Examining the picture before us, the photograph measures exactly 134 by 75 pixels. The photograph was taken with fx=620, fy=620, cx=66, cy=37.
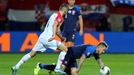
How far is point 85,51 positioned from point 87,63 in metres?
5.56

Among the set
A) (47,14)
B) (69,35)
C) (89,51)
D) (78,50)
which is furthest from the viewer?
(47,14)

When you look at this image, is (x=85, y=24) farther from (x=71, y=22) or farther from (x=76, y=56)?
(x=76, y=56)

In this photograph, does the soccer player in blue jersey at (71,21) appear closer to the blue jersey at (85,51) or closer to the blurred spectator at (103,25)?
the blue jersey at (85,51)

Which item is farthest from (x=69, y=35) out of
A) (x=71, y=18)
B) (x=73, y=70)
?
(x=73, y=70)

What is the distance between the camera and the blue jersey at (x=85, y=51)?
15.1m

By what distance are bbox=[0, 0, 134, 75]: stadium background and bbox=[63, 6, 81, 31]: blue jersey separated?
4988mm

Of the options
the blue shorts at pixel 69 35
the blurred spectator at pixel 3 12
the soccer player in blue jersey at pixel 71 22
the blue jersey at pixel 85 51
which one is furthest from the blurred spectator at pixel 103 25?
the blue jersey at pixel 85 51

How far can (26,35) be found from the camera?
81.1 feet

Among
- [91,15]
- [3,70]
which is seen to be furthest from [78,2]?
[3,70]

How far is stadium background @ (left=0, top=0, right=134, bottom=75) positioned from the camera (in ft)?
80.5

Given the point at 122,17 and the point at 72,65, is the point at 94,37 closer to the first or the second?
the point at 122,17

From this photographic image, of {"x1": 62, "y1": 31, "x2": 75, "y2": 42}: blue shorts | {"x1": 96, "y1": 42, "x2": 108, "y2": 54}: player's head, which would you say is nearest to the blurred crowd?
{"x1": 62, "y1": 31, "x2": 75, "y2": 42}: blue shorts

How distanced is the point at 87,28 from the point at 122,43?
3.54 metres

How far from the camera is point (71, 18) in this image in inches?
720
